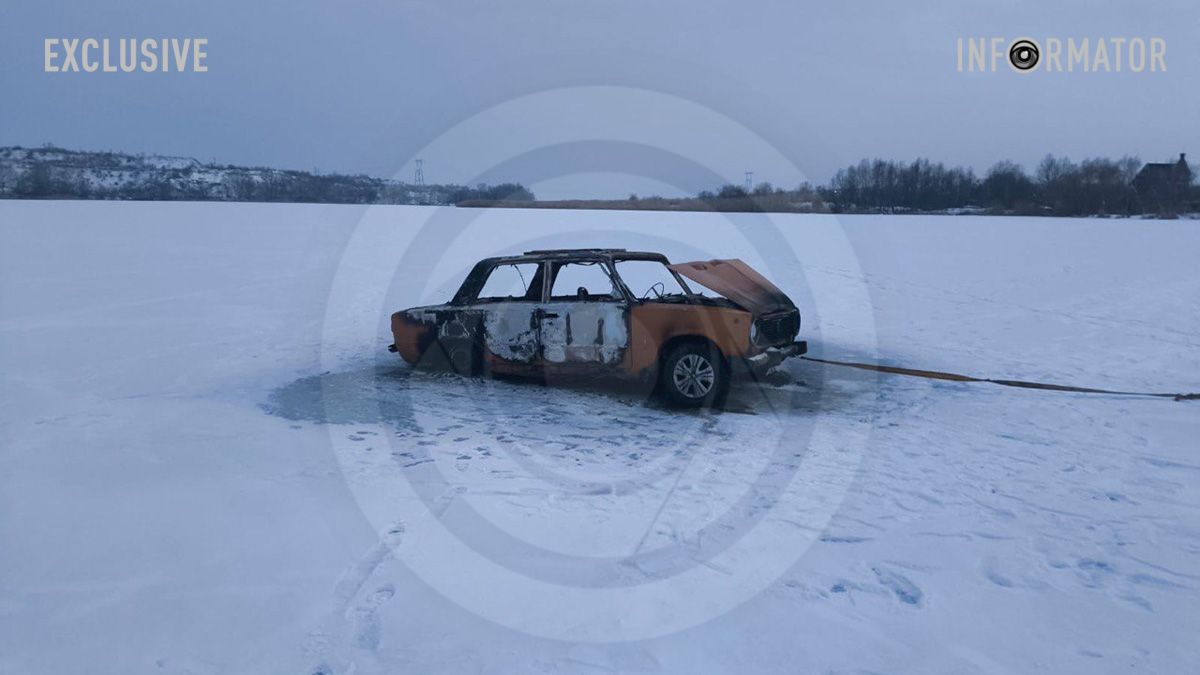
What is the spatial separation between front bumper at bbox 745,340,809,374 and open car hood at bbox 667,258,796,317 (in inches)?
15.2

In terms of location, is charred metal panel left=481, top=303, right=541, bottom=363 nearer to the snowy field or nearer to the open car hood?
the snowy field

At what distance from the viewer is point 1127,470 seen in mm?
5820

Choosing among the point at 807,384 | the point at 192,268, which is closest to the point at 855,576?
the point at 807,384

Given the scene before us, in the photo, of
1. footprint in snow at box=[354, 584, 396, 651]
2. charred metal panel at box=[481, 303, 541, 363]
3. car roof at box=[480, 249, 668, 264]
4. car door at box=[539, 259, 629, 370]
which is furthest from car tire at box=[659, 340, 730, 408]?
footprint in snow at box=[354, 584, 396, 651]

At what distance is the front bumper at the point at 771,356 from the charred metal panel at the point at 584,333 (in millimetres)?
1220

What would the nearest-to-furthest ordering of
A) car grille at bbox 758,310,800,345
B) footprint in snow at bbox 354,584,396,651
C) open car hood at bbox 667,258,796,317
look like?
footprint in snow at bbox 354,584,396,651 → car grille at bbox 758,310,800,345 → open car hood at bbox 667,258,796,317

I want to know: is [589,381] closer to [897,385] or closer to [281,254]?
[897,385]

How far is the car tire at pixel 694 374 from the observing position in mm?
7570

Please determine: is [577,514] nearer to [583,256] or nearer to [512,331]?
[512,331]

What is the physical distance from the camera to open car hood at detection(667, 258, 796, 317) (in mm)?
8258

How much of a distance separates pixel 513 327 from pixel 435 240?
22244 mm

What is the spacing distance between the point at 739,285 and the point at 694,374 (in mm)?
1524

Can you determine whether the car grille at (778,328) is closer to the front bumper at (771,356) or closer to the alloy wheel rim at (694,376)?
the front bumper at (771,356)

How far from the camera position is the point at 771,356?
25.9ft
